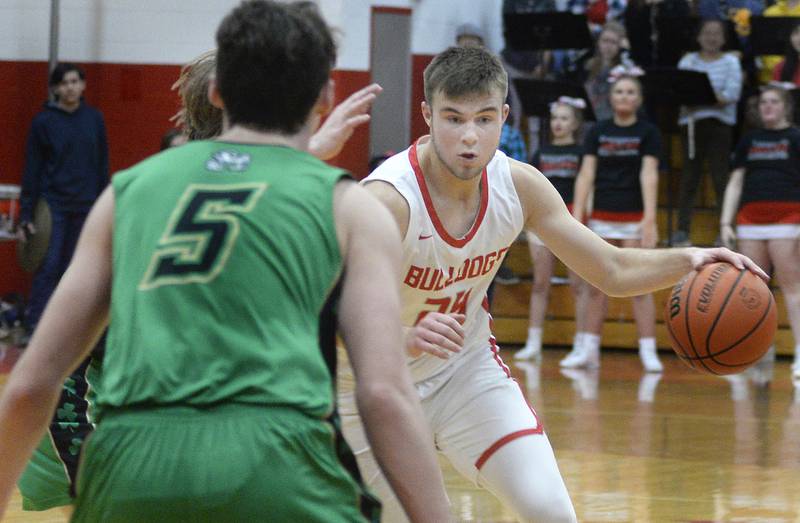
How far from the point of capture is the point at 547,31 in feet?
39.1

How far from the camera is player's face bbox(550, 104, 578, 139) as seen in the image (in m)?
10.2

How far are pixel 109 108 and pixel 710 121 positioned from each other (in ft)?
17.7

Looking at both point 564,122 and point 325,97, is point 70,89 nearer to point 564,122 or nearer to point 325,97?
point 564,122

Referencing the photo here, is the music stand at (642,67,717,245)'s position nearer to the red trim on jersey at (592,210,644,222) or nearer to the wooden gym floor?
the red trim on jersey at (592,210,644,222)

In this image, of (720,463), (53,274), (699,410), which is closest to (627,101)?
(699,410)

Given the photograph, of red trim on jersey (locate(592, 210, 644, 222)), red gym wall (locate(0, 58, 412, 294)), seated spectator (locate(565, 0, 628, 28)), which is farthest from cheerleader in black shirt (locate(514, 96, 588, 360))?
seated spectator (locate(565, 0, 628, 28))

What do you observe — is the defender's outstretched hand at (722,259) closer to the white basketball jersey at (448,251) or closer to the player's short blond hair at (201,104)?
the white basketball jersey at (448,251)

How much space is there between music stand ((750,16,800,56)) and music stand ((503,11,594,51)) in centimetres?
144

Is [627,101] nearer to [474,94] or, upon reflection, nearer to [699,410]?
[699,410]

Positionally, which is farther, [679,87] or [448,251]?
[679,87]

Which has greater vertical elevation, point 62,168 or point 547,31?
point 547,31

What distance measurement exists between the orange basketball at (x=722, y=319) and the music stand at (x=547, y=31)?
8127mm

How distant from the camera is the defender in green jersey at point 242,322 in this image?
1.92 m

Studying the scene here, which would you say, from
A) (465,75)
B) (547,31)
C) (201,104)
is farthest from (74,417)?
(547,31)
